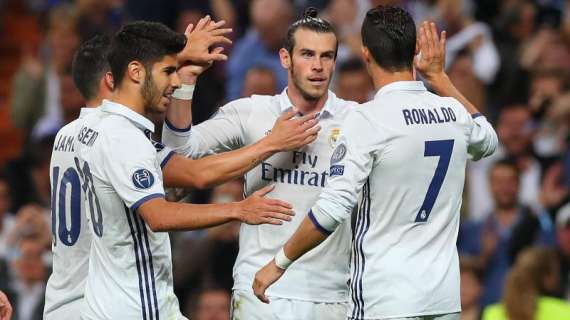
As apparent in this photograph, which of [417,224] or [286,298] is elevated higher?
[417,224]

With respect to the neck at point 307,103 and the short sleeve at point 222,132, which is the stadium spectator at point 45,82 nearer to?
the short sleeve at point 222,132

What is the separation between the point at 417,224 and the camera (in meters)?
6.56

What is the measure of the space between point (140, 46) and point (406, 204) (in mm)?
1455

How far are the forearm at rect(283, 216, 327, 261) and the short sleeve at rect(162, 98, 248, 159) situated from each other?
1051mm

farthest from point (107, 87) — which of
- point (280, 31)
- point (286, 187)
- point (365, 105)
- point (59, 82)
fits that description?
point (59, 82)

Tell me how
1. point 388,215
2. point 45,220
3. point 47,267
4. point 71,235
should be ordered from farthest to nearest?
point 45,220, point 47,267, point 71,235, point 388,215

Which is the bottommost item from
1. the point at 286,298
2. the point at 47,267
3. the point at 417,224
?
the point at 47,267

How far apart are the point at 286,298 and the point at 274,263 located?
691mm

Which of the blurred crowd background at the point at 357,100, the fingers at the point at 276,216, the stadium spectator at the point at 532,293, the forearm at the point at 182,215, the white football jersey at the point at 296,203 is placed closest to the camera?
the forearm at the point at 182,215

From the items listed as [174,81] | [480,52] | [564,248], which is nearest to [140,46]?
[174,81]

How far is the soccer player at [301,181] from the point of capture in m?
7.27

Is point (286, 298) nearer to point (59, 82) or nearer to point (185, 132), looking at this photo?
point (185, 132)

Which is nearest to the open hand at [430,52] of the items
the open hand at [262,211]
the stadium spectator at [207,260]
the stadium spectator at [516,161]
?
the open hand at [262,211]

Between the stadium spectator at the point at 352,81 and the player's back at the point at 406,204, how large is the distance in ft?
16.9
